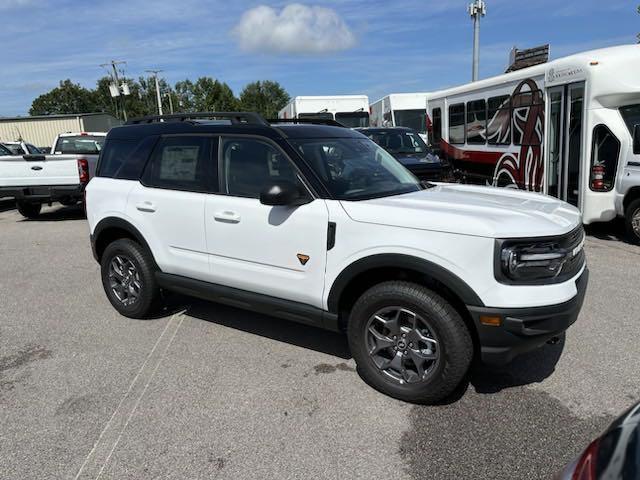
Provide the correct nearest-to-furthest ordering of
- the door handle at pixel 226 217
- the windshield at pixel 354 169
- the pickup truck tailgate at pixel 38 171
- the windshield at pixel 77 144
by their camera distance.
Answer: the windshield at pixel 354 169 < the door handle at pixel 226 217 < the pickup truck tailgate at pixel 38 171 < the windshield at pixel 77 144

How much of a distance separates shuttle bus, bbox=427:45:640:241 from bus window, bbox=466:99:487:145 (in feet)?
0.07

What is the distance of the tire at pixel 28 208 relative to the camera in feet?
40.7

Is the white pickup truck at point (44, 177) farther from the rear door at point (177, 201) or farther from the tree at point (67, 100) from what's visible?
the tree at point (67, 100)

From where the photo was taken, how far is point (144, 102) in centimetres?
9006

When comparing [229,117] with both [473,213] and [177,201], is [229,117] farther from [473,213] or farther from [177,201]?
[473,213]

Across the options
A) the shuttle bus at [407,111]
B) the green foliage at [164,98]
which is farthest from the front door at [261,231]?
the green foliage at [164,98]

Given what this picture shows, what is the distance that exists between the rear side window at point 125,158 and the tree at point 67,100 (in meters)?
108

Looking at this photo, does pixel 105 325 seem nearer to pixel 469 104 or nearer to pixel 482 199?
pixel 482 199

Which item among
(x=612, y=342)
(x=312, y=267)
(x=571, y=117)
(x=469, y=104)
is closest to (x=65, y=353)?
(x=312, y=267)

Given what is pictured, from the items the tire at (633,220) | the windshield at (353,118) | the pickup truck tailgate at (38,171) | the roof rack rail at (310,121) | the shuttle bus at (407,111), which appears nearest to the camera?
the roof rack rail at (310,121)

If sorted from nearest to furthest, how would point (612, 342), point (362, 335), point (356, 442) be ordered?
1. point (356, 442)
2. point (362, 335)
3. point (612, 342)

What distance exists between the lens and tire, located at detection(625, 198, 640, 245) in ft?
25.0

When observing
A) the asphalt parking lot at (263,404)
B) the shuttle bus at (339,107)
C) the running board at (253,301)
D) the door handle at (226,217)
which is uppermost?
the shuttle bus at (339,107)

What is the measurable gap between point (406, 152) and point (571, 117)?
3748mm
